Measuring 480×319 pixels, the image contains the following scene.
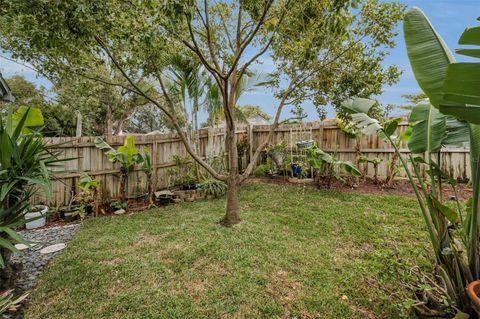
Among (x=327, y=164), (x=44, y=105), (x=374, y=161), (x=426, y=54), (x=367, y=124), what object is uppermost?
(x=44, y=105)

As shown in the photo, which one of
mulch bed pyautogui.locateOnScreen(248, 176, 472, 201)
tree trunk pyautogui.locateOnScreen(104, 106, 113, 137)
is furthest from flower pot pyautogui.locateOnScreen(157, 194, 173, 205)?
tree trunk pyautogui.locateOnScreen(104, 106, 113, 137)

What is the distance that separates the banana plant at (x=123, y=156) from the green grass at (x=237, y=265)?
114 cm

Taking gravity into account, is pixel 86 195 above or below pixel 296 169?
below

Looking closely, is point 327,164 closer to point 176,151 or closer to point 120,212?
point 176,151

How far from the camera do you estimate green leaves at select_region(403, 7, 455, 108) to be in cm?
197

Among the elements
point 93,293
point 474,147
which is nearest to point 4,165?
point 93,293

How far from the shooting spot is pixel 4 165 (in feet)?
8.23

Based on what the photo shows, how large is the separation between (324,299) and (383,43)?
16.2 feet

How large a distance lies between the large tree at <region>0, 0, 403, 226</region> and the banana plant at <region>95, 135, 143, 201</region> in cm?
166

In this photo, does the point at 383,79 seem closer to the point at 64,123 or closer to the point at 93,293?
the point at 93,293

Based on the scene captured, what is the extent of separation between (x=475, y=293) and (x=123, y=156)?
611 cm

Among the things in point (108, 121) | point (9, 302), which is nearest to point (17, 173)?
point (9, 302)

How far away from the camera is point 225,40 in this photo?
242 inches

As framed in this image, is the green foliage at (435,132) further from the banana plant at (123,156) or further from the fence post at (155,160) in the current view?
the fence post at (155,160)
